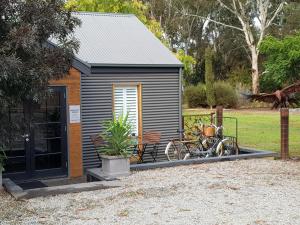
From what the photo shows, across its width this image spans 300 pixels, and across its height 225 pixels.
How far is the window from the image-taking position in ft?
44.7

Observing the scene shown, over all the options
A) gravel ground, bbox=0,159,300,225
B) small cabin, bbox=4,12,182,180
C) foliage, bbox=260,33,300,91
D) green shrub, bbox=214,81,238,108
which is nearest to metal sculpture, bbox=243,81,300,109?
gravel ground, bbox=0,159,300,225

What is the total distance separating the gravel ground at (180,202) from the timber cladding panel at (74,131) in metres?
1.74

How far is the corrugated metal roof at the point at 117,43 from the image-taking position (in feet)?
44.0

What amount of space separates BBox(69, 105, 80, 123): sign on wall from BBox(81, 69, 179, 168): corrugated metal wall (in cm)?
92

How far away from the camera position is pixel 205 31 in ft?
175

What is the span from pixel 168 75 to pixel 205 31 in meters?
40.3

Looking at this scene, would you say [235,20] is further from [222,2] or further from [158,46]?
[158,46]

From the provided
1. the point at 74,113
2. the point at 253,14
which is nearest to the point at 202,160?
the point at 74,113

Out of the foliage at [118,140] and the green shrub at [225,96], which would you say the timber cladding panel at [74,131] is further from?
the green shrub at [225,96]

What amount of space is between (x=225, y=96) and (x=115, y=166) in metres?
29.1

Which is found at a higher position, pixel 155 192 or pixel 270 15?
pixel 270 15

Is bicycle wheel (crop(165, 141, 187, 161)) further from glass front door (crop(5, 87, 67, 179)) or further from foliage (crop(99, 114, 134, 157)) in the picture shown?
glass front door (crop(5, 87, 67, 179))

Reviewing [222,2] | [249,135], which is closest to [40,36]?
[249,135]

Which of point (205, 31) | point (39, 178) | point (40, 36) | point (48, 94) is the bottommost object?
point (39, 178)
